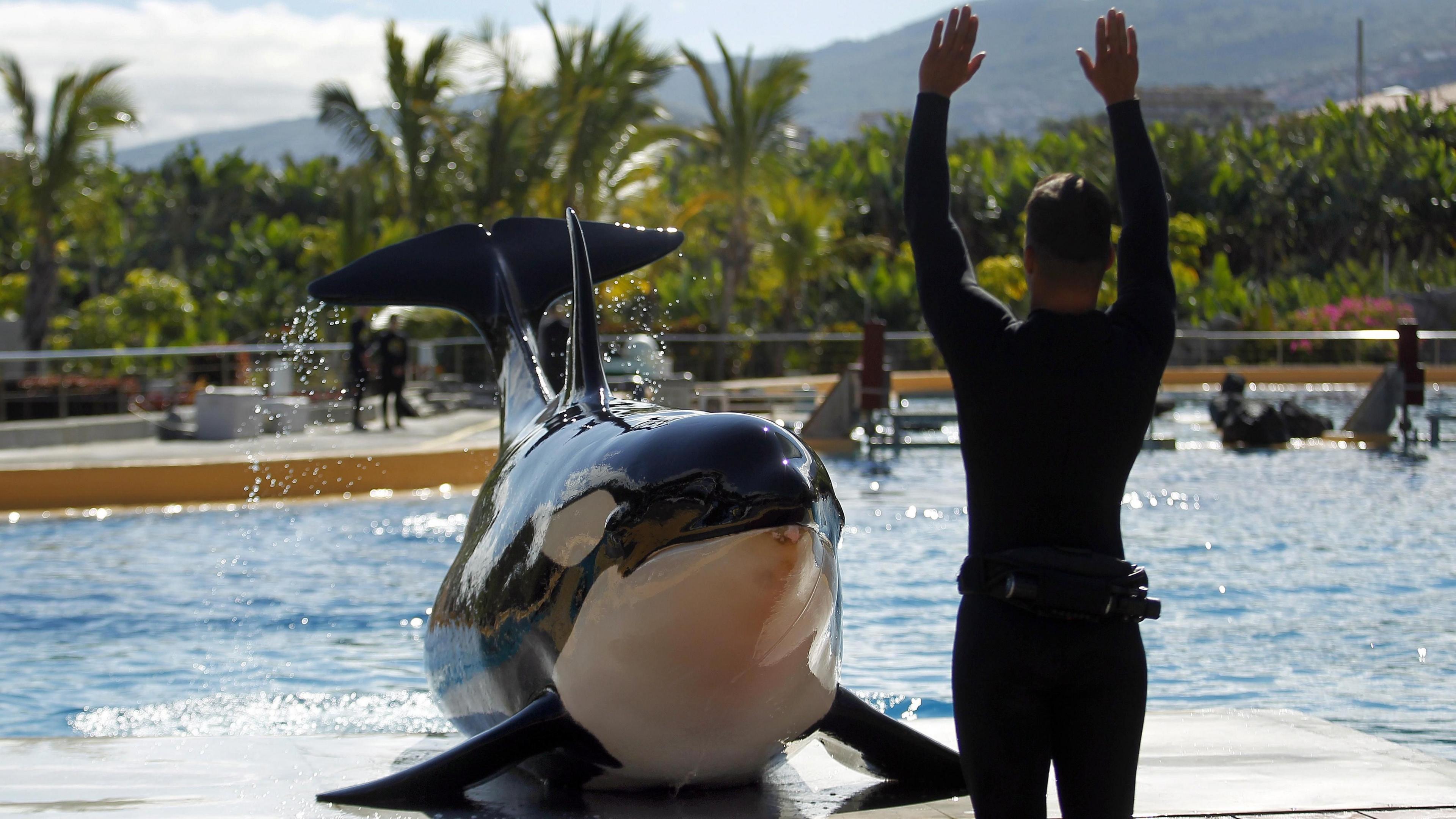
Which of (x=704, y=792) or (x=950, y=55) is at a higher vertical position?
(x=950, y=55)

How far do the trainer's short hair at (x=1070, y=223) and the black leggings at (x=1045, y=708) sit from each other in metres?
0.55

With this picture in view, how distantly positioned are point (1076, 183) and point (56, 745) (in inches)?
124

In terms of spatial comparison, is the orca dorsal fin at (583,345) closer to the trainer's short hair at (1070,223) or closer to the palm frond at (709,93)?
the trainer's short hair at (1070,223)

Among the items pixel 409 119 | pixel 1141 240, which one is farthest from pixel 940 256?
pixel 409 119

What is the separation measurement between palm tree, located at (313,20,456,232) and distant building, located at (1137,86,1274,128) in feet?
346

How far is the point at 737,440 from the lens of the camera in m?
2.52

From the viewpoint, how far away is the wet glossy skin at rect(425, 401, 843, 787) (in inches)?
97.1

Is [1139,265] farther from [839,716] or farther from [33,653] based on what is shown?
[33,653]

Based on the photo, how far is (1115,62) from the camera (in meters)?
2.34

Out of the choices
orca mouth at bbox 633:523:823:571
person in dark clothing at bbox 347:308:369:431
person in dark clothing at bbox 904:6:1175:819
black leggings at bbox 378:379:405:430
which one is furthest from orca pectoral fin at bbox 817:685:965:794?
person in dark clothing at bbox 347:308:369:431

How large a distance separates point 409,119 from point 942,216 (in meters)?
19.0

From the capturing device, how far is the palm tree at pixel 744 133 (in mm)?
24453

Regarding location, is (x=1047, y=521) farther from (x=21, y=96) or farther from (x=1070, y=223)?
(x=21, y=96)

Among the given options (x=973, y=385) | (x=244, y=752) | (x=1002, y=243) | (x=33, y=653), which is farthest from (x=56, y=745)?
(x=1002, y=243)
